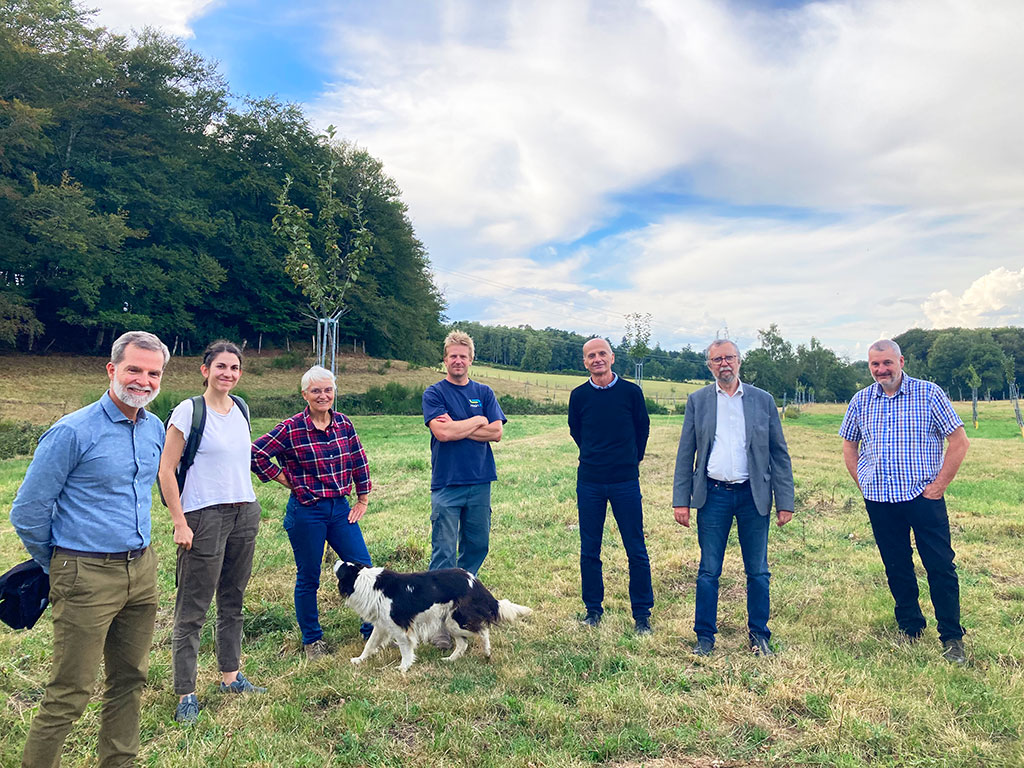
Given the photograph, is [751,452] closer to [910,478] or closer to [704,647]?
[910,478]

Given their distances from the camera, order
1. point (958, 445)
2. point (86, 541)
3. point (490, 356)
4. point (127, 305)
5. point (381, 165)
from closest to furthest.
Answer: point (86, 541)
point (958, 445)
point (127, 305)
point (381, 165)
point (490, 356)

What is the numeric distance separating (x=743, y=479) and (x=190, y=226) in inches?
1506

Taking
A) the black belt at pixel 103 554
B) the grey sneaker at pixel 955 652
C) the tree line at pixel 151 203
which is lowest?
the grey sneaker at pixel 955 652

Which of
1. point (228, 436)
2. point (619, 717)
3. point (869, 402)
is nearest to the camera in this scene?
point (619, 717)

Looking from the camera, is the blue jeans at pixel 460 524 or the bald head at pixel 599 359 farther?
the bald head at pixel 599 359

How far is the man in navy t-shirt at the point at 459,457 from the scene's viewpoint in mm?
5078

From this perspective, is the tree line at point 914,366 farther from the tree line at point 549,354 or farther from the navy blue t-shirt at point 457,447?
the navy blue t-shirt at point 457,447

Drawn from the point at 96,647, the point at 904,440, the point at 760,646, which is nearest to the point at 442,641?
the point at 760,646

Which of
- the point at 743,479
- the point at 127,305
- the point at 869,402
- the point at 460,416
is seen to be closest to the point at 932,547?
the point at 869,402

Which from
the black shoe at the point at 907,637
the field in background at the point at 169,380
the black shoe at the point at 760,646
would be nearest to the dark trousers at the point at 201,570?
the black shoe at the point at 760,646

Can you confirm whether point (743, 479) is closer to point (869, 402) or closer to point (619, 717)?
point (869, 402)

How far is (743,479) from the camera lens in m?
4.73

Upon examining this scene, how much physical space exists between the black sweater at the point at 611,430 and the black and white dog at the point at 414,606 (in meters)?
1.46

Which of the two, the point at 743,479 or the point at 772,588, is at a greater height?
the point at 743,479
